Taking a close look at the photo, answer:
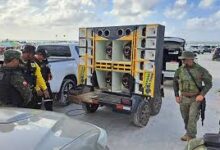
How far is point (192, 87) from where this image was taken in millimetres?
5754

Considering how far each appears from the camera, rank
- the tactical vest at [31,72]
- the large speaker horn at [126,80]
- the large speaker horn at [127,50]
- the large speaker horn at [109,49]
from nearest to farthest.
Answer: the tactical vest at [31,72] → the large speaker horn at [127,50] → the large speaker horn at [126,80] → the large speaker horn at [109,49]

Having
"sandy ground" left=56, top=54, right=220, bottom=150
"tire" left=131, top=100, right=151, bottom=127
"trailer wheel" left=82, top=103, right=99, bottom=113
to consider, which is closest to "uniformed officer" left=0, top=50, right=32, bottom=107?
"sandy ground" left=56, top=54, right=220, bottom=150

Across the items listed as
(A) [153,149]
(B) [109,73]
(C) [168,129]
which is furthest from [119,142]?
(B) [109,73]

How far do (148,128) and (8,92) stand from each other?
10.9ft

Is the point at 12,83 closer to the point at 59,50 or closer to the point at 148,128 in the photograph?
the point at 148,128

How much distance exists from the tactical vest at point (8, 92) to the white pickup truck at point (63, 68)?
3.66m

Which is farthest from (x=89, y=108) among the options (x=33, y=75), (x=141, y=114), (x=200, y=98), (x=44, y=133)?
(x=44, y=133)

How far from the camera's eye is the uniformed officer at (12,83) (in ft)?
14.1

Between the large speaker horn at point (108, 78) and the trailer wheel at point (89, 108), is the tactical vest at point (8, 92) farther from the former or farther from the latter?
the trailer wheel at point (89, 108)

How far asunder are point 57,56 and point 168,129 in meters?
4.09

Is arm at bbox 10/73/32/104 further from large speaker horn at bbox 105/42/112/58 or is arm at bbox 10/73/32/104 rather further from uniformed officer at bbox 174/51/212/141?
large speaker horn at bbox 105/42/112/58

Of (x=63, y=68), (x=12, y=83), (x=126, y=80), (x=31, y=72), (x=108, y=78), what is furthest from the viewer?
(x=63, y=68)

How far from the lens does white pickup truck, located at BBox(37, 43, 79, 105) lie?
830cm

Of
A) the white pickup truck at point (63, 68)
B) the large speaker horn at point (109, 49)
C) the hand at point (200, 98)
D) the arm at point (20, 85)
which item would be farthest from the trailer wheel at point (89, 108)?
the arm at point (20, 85)
